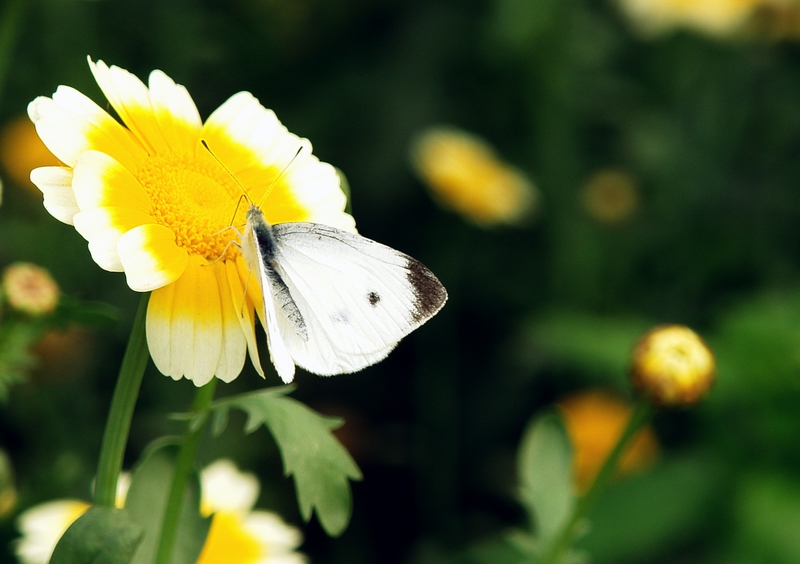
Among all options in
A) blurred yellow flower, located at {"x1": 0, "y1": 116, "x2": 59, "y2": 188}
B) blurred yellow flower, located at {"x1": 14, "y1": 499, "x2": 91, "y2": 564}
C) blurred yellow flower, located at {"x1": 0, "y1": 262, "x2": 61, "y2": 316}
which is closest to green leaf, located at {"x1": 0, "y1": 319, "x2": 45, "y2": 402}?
blurred yellow flower, located at {"x1": 0, "y1": 262, "x2": 61, "y2": 316}

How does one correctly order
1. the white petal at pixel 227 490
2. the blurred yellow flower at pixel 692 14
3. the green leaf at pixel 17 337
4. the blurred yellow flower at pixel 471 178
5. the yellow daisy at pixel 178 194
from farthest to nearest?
the blurred yellow flower at pixel 692 14, the blurred yellow flower at pixel 471 178, the white petal at pixel 227 490, the green leaf at pixel 17 337, the yellow daisy at pixel 178 194

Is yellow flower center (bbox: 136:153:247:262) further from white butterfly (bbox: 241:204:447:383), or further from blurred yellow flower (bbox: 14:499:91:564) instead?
blurred yellow flower (bbox: 14:499:91:564)

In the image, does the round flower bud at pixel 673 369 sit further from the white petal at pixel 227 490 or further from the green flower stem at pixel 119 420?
the green flower stem at pixel 119 420

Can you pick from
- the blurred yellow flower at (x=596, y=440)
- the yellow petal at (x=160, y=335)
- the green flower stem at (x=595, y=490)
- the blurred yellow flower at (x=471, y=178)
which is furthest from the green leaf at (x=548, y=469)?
the blurred yellow flower at (x=471, y=178)

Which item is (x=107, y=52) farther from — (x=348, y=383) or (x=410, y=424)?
(x=410, y=424)

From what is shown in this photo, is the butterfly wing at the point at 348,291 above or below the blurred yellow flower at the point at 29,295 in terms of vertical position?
above


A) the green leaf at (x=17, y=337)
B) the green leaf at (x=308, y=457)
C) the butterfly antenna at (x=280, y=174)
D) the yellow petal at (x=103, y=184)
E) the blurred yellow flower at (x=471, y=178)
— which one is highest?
the blurred yellow flower at (x=471, y=178)

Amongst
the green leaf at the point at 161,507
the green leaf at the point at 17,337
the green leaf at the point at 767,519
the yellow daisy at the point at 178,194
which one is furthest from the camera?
the green leaf at the point at 767,519
